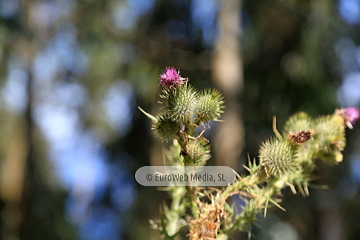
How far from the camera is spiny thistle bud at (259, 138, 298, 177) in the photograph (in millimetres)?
1807

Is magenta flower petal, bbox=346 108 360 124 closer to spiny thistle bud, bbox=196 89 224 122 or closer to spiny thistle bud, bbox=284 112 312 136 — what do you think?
spiny thistle bud, bbox=284 112 312 136

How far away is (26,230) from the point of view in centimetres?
933

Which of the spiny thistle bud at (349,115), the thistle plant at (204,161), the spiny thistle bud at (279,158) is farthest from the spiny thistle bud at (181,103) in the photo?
the spiny thistle bud at (349,115)

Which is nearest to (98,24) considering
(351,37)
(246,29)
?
(246,29)

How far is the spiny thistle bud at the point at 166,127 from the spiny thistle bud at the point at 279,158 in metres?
0.43

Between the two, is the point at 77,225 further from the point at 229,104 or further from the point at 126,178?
the point at 229,104

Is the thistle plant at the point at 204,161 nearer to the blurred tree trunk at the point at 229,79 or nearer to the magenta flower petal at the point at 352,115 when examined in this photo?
the magenta flower petal at the point at 352,115

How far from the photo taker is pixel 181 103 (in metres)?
1.74

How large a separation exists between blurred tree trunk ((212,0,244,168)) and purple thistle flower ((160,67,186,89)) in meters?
5.26

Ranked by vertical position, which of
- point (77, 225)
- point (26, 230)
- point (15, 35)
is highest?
point (15, 35)

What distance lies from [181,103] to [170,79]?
0.14 meters

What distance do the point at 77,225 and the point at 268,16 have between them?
32.9 feet

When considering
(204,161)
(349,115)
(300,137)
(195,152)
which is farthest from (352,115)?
(195,152)

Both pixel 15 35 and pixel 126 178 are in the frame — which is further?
pixel 126 178
